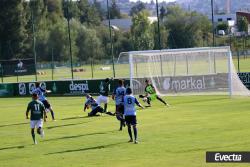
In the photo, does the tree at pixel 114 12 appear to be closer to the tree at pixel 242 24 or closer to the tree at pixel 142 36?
the tree at pixel 242 24

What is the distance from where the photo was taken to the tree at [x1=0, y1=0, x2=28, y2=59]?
3789 inches

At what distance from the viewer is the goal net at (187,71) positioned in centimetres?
4109

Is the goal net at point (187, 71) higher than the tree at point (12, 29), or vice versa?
the tree at point (12, 29)

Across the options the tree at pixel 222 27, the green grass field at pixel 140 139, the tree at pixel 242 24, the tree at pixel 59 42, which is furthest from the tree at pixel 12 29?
the green grass field at pixel 140 139

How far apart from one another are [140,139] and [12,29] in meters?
77.4

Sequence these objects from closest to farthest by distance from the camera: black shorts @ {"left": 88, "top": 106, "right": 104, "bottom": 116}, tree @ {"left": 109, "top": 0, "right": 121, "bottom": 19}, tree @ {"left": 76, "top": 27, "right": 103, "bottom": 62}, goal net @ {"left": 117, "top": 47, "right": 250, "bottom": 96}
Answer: black shorts @ {"left": 88, "top": 106, "right": 104, "bottom": 116}, goal net @ {"left": 117, "top": 47, "right": 250, "bottom": 96}, tree @ {"left": 76, "top": 27, "right": 103, "bottom": 62}, tree @ {"left": 109, "top": 0, "right": 121, "bottom": 19}

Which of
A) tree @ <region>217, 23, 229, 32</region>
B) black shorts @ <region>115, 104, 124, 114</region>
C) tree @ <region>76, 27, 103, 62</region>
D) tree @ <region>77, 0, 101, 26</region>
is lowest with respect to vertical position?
black shorts @ <region>115, 104, 124, 114</region>

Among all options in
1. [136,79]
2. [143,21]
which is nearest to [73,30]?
[143,21]

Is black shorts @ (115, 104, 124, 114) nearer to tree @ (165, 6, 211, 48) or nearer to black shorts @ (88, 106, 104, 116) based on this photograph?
black shorts @ (88, 106, 104, 116)

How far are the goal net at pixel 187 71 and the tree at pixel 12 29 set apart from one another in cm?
5463

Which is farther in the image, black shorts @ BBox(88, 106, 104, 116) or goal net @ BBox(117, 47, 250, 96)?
goal net @ BBox(117, 47, 250, 96)

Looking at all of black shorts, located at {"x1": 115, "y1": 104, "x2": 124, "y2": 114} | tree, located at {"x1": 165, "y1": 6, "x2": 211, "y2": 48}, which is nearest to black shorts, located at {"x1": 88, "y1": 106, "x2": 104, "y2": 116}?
black shorts, located at {"x1": 115, "y1": 104, "x2": 124, "y2": 114}

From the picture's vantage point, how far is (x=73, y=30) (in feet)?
377

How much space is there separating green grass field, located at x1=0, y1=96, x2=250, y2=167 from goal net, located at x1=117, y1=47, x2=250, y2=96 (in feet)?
20.6
